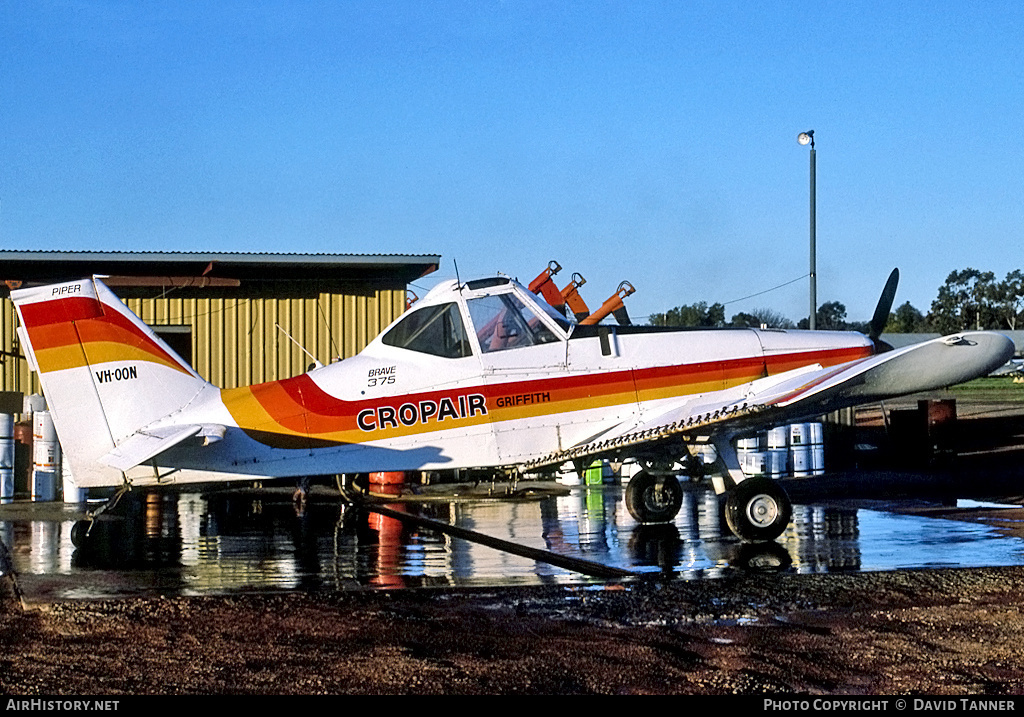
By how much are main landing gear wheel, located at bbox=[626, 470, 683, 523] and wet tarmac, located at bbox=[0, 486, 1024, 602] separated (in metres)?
0.22

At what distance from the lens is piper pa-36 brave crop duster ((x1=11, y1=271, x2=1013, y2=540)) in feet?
37.5

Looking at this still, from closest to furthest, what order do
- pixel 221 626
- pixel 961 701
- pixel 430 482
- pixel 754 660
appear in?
pixel 961 701 → pixel 754 660 → pixel 221 626 → pixel 430 482

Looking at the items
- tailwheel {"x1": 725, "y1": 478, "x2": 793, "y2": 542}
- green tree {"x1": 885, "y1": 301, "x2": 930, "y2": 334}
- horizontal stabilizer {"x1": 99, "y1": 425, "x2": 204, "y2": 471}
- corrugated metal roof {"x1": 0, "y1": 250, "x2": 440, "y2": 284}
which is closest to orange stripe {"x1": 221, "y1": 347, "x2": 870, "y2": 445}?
horizontal stabilizer {"x1": 99, "y1": 425, "x2": 204, "y2": 471}

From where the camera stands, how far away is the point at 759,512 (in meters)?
11.9

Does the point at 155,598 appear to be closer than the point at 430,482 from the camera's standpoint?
Yes

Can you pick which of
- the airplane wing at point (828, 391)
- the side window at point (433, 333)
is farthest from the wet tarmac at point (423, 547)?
the side window at point (433, 333)

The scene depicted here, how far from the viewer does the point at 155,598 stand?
8578 mm

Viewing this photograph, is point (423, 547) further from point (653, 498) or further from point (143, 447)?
point (653, 498)

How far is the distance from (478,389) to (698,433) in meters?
2.37

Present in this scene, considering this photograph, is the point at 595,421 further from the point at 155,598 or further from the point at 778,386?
the point at 155,598

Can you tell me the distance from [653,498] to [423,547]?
3.46 m

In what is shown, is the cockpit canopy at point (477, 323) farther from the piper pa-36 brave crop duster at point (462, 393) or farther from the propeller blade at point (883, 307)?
the propeller blade at point (883, 307)

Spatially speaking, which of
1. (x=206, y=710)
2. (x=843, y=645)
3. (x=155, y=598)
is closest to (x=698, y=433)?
(x=843, y=645)

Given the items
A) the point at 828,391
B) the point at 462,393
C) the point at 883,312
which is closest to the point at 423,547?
the point at 462,393
